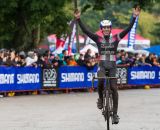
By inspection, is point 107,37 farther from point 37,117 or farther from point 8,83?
point 8,83

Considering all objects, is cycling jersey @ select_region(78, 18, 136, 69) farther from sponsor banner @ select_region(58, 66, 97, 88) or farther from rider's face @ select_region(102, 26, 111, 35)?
sponsor banner @ select_region(58, 66, 97, 88)

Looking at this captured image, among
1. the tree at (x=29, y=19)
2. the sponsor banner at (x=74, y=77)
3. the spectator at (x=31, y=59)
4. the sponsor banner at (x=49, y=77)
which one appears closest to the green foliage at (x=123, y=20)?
the tree at (x=29, y=19)

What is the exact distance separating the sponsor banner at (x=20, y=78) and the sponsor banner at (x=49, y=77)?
26 centimetres

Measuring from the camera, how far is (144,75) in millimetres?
24984

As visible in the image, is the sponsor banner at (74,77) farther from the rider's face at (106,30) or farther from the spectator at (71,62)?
the rider's face at (106,30)

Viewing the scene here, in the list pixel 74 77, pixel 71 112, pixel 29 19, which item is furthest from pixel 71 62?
pixel 71 112

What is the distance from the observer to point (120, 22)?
87.1m

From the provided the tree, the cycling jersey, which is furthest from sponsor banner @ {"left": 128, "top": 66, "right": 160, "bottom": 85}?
the cycling jersey

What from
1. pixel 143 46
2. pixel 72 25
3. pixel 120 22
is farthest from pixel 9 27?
pixel 120 22

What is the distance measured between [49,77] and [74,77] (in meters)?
1.20

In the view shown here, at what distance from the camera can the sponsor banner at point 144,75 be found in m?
24.6

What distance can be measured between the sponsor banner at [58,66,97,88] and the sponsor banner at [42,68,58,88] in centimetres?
22

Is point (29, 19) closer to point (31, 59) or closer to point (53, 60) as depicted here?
point (31, 59)

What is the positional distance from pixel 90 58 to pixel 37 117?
10074mm
